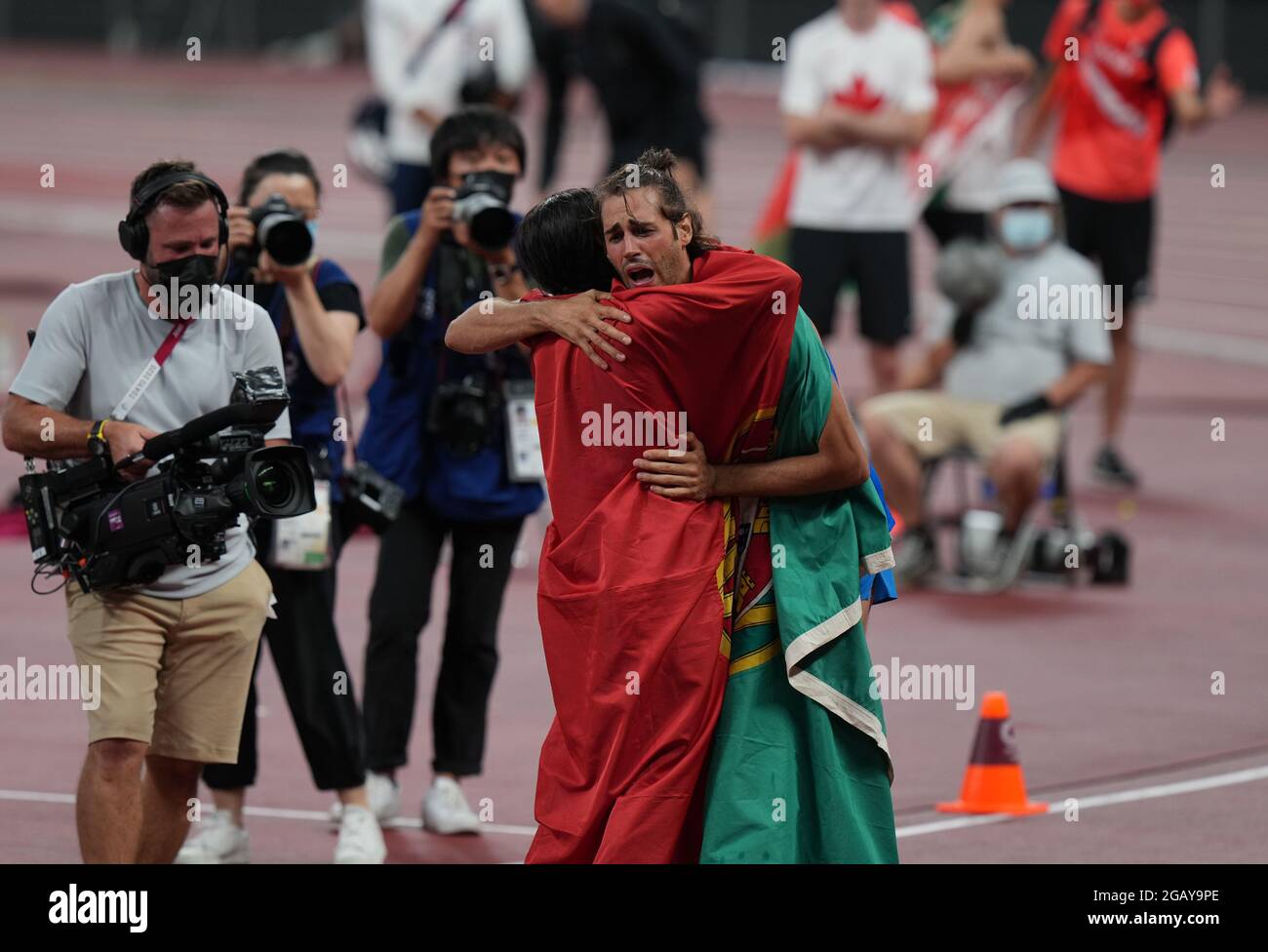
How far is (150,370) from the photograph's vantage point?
6.19 metres

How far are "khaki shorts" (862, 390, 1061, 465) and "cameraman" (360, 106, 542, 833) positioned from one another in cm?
373

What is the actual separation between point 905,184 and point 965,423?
76.4 inches

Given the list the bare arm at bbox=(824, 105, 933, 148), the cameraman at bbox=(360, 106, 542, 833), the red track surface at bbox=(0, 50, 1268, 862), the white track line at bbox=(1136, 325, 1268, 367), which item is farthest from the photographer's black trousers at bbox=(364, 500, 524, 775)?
the white track line at bbox=(1136, 325, 1268, 367)

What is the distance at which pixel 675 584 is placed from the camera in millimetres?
5320

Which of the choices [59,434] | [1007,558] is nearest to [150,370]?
[59,434]

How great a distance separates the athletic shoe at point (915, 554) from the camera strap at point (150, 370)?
5.62 meters

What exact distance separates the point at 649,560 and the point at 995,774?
292 centimetres

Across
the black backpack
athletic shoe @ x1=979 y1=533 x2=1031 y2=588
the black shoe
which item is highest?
the black backpack

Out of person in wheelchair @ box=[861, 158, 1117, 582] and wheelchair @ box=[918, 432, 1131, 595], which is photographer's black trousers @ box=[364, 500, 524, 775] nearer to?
person in wheelchair @ box=[861, 158, 1117, 582]

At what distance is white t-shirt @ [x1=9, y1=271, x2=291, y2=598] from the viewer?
6.14 m

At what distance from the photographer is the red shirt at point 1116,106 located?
1386cm

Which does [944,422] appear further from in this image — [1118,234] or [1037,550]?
[1118,234]
